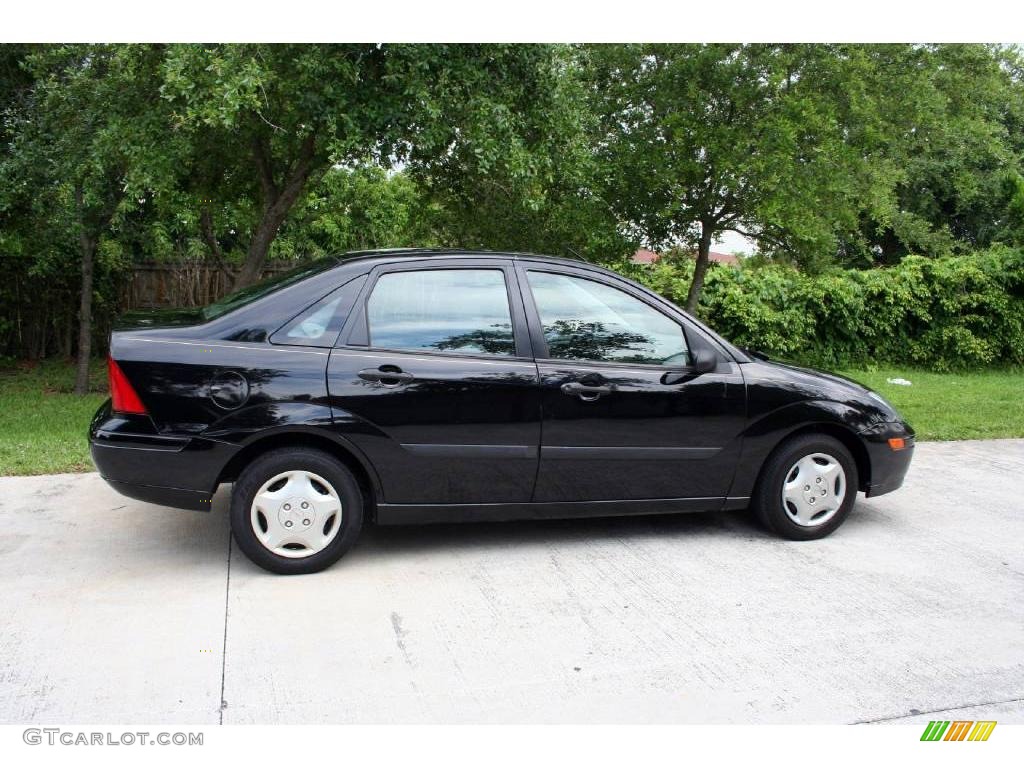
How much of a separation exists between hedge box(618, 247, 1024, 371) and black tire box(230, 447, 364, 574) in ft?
30.0

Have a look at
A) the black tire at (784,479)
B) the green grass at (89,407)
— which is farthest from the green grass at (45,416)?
the black tire at (784,479)

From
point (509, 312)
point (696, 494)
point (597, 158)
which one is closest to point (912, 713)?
point (696, 494)

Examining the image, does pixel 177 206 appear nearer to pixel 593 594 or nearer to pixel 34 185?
pixel 34 185

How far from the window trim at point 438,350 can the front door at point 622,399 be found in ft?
0.23

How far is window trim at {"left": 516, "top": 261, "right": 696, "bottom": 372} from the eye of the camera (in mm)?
4805

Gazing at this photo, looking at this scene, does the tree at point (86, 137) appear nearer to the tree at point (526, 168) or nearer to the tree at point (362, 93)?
the tree at point (362, 93)

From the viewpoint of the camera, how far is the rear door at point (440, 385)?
451 centimetres

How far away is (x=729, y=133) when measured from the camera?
8.41 metres

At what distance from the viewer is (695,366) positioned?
16.2ft

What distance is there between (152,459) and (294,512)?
72 centimetres

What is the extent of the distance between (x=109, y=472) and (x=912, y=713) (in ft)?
12.0

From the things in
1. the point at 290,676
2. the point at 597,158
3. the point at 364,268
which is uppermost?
the point at 597,158

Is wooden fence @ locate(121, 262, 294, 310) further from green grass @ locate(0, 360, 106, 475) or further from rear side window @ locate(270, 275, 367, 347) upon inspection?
rear side window @ locate(270, 275, 367, 347)

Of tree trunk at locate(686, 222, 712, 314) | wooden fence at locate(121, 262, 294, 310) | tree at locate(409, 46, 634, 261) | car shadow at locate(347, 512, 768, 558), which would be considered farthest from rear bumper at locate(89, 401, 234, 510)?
wooden fence at locate(121, 262, 294, 310)
